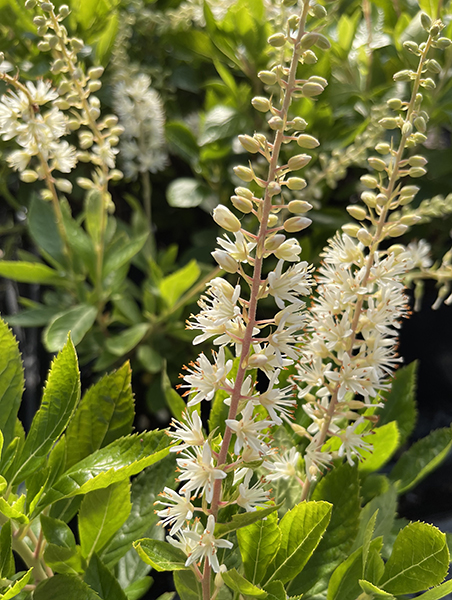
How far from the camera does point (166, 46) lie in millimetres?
1298

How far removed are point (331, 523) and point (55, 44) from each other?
67cm

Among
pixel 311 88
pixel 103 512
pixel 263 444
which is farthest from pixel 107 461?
pixel 311 88

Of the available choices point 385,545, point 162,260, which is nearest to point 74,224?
Result: point 162,260

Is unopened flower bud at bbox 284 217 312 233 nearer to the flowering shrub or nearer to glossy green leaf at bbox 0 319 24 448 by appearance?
the flowering shrub

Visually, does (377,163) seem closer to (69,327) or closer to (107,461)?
(107,461)

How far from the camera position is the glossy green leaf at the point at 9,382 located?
578mm

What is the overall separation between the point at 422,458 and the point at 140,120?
0.81 meters

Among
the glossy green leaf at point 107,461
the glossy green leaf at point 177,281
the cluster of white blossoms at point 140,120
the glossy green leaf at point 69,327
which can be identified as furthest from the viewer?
the cluster of white blossoms at point 140,120

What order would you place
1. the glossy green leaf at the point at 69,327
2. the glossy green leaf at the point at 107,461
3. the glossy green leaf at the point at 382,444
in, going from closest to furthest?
the glossy green leaf at the point at 107,461 → the glossy green leaf at the point at 382,444 → the glossy green leaf at the point at 69,327

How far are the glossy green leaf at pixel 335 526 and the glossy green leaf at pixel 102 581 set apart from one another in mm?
170

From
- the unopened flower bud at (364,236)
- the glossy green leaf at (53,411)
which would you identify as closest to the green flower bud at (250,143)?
the unopened flower bud at (364,236)

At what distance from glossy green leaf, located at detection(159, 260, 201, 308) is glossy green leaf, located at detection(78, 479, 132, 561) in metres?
0.48

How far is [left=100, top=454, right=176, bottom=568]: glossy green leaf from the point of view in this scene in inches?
24.0

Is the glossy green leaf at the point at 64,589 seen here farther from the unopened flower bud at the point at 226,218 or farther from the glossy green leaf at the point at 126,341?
the glossy green leaf at the point at 126,341
